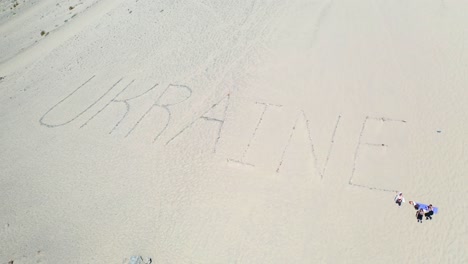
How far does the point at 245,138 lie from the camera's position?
15.2 m

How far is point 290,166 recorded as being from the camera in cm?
1402

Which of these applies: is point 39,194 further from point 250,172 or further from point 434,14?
point 434,14

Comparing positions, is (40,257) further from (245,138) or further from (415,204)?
(415,204)

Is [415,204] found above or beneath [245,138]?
beneath

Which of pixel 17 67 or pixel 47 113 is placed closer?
pixel 47 113

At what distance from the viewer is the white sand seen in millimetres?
12516

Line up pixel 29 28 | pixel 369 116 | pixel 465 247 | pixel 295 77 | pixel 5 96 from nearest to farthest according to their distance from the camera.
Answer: pixel 465 247, pixel 369 116, pixel 295 77, pixel 5 96, pixel 29 28

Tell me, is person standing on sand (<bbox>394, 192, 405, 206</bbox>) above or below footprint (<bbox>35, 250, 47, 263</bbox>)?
above

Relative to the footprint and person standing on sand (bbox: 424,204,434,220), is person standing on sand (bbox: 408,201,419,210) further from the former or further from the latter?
the footprint

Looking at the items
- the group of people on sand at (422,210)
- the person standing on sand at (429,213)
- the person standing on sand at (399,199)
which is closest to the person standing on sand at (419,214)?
the group of people on sand at (422,210)

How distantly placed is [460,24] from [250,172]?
10.8 metres

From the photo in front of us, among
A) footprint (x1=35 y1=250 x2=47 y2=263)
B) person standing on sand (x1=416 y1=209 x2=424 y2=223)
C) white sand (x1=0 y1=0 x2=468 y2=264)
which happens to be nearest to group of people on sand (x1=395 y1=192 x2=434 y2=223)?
person standing on sand (x1=416 y1=209 x2=424 y2=223)

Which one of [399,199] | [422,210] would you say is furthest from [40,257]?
[422,210]

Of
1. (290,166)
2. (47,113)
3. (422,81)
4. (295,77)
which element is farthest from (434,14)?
(47,113)
